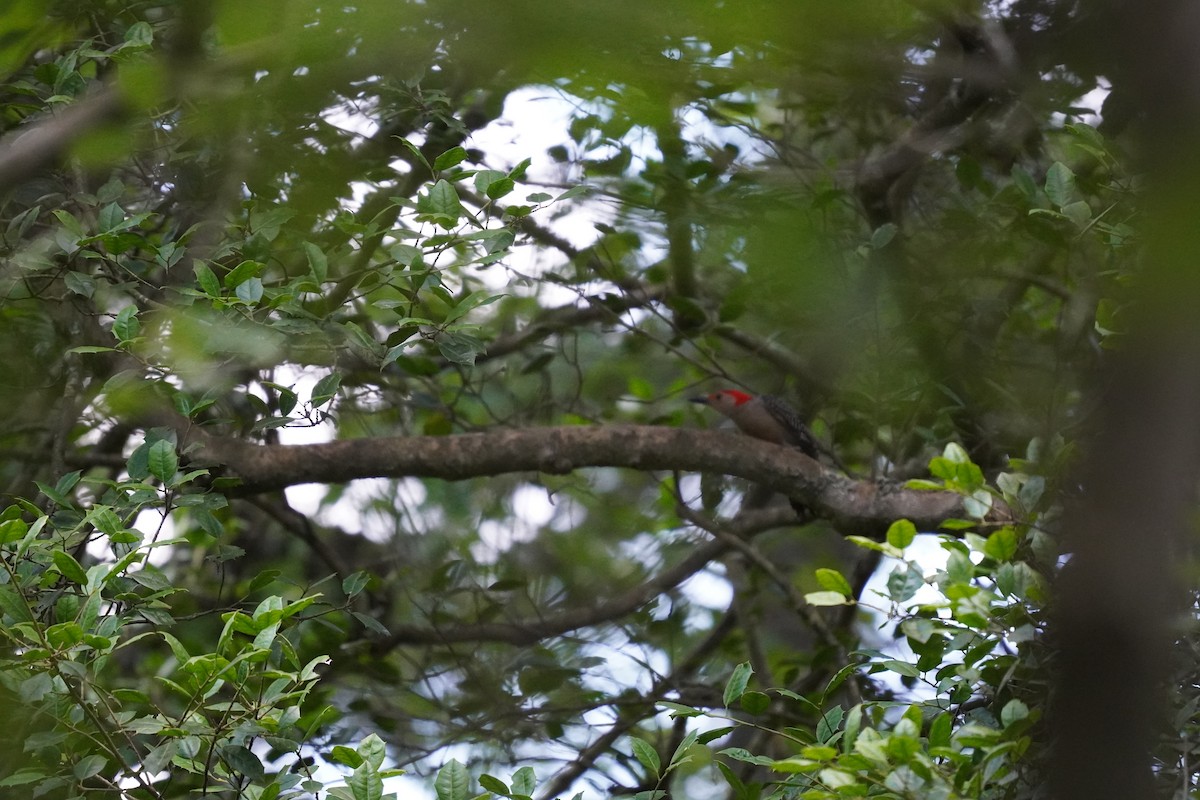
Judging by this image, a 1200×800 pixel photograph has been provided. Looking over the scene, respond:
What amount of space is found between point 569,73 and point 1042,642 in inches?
56.9

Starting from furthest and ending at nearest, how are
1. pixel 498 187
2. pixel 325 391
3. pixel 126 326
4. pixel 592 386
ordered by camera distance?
pixel 592 386 → pixel 325 391 → pixel 498 187 → pixel 126 326

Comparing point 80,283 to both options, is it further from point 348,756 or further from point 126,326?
point 348,756

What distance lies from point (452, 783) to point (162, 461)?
1120 millimetres

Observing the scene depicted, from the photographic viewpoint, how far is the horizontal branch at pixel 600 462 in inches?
142

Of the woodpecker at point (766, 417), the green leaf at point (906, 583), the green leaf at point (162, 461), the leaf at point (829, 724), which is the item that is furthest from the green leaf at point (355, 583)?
the woodpecker at point (766, 417)

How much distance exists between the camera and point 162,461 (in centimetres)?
258

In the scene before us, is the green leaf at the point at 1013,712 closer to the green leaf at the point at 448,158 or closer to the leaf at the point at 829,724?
the leaf at the point at 829,724

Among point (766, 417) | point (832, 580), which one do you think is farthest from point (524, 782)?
point (766, 417)

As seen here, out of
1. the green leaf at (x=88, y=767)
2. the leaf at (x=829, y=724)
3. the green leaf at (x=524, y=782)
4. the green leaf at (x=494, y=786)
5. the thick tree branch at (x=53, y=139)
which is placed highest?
the thick tree branch at (x=53, y=139)

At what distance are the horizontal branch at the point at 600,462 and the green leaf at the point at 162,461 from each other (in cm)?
92

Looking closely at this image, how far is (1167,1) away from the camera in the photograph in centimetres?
57

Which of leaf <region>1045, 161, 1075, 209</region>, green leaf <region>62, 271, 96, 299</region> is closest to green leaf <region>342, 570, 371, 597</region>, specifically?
green leaf <region>62, 271, 96, 299</region>

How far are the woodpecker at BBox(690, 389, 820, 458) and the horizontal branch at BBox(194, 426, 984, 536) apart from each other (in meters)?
0.86

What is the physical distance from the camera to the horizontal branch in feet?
11.8
